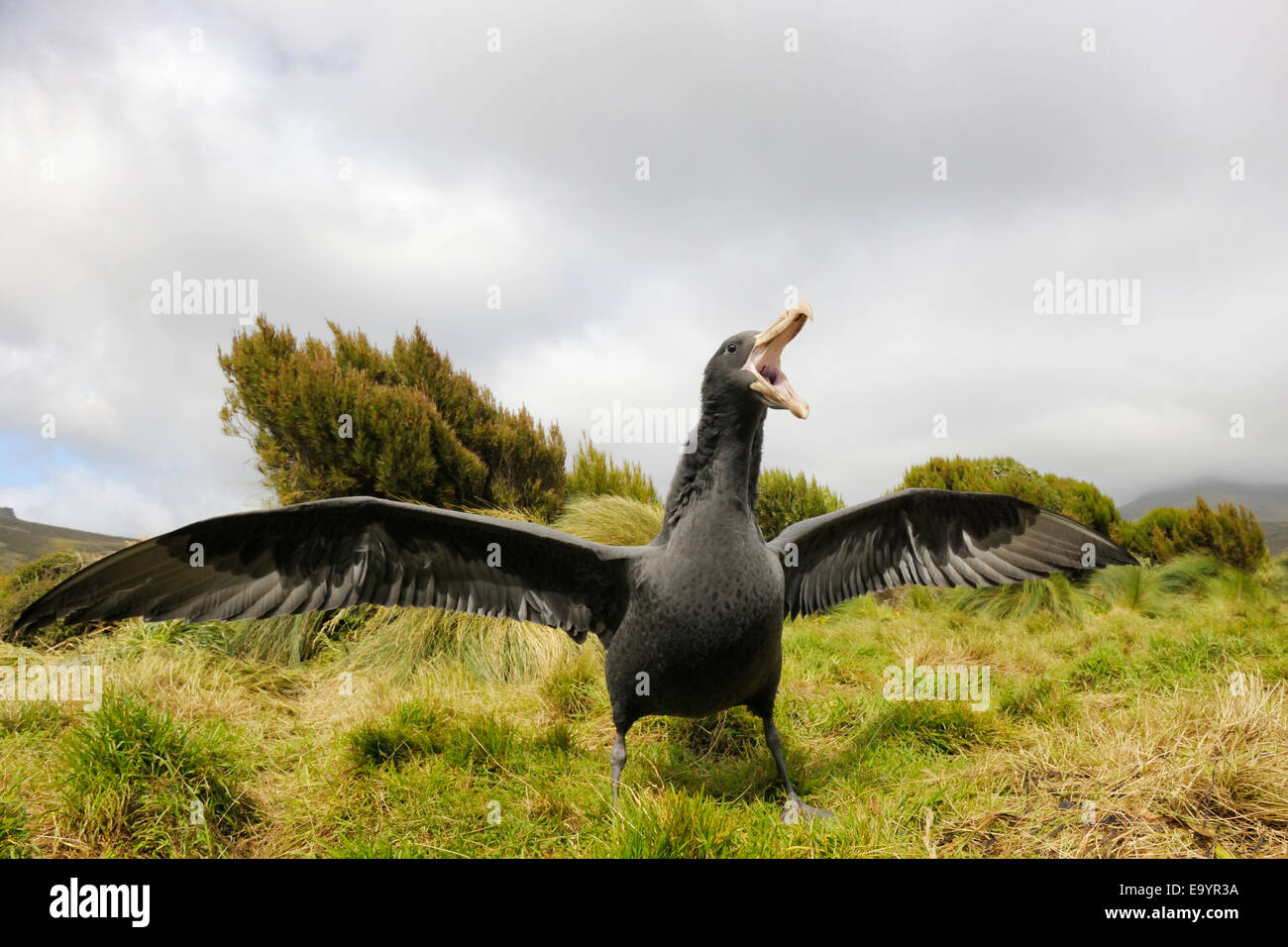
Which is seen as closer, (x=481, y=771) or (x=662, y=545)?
(x=662, y=545)

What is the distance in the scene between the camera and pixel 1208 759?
10.2ft

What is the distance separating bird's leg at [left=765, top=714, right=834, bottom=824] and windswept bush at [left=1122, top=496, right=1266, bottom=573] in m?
13.9

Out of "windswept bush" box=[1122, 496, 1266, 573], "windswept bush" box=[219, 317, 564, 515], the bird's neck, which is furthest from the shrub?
"windswept bush" box=[1122, 496, 1266, 573]

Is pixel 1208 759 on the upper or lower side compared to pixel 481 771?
upper

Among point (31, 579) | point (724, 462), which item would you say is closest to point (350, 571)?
point (724, 462)

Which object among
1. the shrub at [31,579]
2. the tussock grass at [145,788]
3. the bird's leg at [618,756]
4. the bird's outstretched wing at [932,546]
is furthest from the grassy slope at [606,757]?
the shrub at [31,579]

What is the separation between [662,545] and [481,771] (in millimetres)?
1905

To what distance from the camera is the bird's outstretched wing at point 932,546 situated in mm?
4273

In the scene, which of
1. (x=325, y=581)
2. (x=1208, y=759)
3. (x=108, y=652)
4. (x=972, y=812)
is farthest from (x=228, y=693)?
(x=1208, y=759)

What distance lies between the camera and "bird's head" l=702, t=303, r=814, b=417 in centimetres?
290

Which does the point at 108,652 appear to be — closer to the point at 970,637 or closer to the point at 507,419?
the point at 507,419

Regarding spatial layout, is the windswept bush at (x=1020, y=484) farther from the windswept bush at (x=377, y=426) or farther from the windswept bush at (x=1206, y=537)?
the windswept bush at (x=377, y=426)
